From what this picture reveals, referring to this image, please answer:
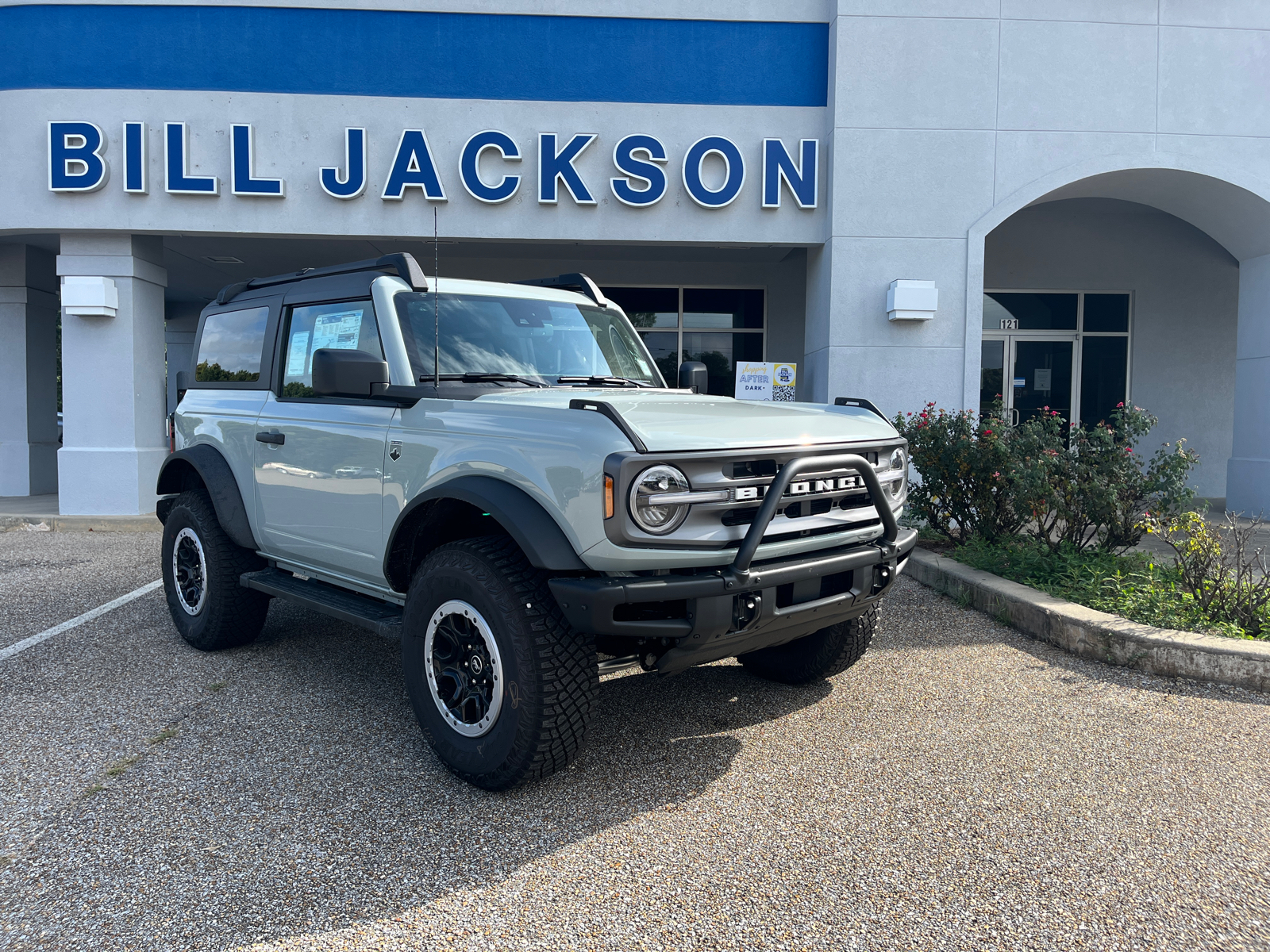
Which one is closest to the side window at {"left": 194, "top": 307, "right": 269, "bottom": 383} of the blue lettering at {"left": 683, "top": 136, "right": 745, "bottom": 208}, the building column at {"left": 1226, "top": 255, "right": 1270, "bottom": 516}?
the blue lettering at {"left": 683, "top": 136, "right": 745, "bottom": 208}

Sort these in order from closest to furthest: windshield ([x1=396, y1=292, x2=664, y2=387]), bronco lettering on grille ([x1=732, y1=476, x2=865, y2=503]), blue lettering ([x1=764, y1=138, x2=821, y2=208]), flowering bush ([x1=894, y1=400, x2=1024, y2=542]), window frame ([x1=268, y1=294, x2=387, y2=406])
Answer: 1. bronco lettering on grille ([x1=732, y1=476, x2=865, y2=503])
2. windshield ([x1=396, y1=292, x2=664, y2=387])
3. window frame ([x1=268, y1=294, x2=387, y2=406])
4. flowering bush ([x1=894, y1=400, x2=1024, y2=542])
5. blue lettering ([x1=764, y1=138, x2=821, y2=208])

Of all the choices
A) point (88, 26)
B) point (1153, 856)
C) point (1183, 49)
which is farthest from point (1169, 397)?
point (88, 26)

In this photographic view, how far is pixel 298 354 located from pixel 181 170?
22.1 ft

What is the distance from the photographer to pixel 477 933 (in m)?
2.38

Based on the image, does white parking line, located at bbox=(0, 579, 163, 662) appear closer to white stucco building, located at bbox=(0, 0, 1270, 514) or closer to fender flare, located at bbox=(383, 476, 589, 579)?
fender flare, located at bbox=(383, 476, 589, 579)

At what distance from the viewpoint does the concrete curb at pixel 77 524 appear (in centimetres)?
990

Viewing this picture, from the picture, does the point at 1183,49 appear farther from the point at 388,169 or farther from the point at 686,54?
the point at 388,169

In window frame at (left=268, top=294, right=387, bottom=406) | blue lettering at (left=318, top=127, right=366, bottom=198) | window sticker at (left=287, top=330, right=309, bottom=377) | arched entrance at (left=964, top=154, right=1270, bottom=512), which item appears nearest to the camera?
window frame at (left=268, top=294, right=387, bottom=406)

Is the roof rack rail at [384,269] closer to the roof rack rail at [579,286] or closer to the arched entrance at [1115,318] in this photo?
the roof rack rail at [579,286]

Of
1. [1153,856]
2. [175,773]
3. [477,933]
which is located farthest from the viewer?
[175,773]

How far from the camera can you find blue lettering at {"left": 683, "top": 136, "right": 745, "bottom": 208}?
32.6 feet

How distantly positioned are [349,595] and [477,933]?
2240mm

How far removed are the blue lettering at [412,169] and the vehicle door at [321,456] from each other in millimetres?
5724

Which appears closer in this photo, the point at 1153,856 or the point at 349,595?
the point at 1153,856
